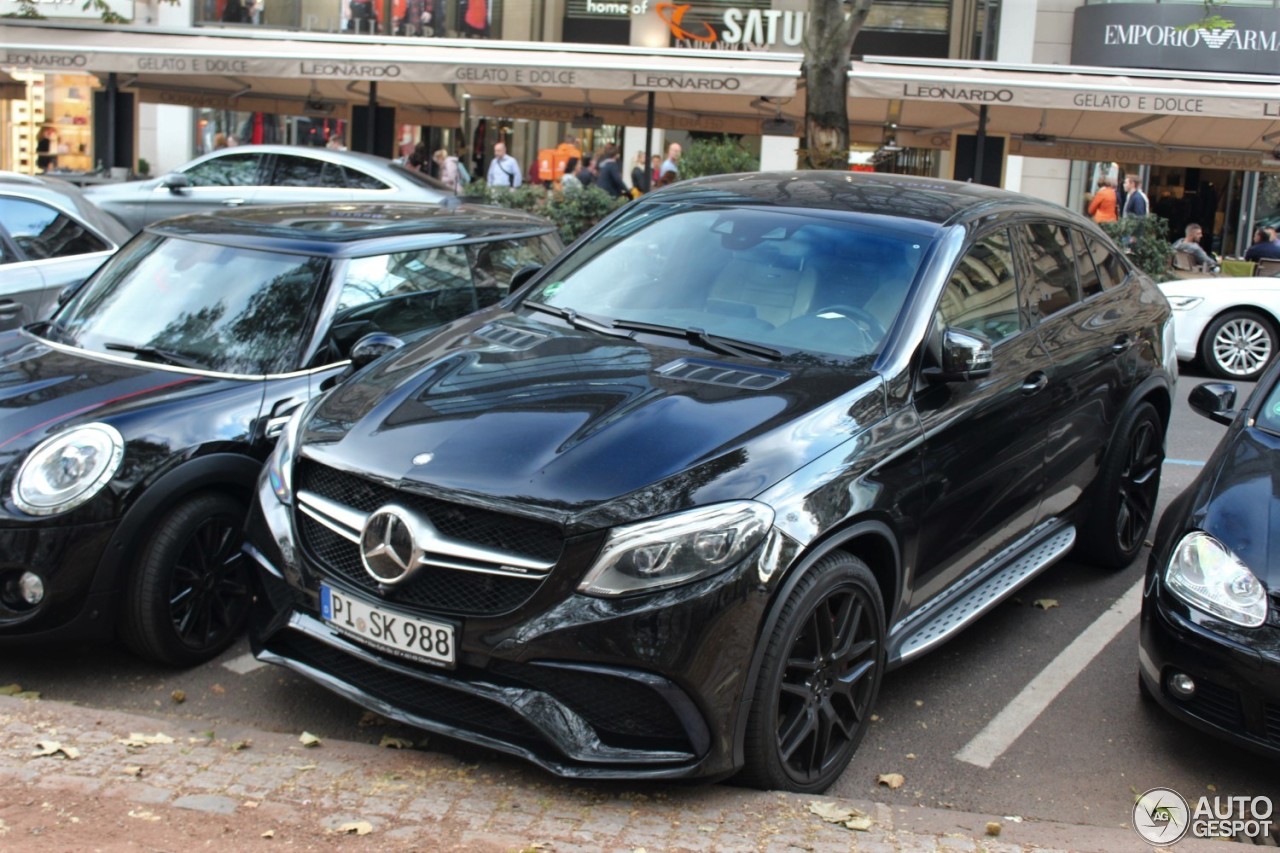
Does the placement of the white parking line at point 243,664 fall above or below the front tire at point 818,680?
below

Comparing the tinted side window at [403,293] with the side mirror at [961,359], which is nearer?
the side mirror at [961,359]

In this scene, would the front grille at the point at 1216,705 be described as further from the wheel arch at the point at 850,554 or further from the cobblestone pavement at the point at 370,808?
the wheel arch at the point at 850,554

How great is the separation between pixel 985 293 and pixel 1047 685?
151cm

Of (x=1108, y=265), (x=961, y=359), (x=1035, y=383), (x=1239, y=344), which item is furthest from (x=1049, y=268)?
(x=1239, y=344)

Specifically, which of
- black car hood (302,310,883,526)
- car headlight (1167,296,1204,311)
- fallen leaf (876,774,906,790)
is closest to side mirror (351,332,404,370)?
black car hood (302,310,883,526)

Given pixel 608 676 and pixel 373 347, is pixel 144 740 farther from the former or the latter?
pixel 373 347

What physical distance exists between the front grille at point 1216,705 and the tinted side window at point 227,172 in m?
13.0

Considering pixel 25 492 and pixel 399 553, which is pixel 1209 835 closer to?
pixel 399 553

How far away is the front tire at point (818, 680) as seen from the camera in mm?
3811

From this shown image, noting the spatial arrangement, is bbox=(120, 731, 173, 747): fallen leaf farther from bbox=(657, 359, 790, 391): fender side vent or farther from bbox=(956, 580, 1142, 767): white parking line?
bbox=(956, 580, 1142, 767): white parking line

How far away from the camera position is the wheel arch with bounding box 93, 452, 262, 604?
4660 millimetres

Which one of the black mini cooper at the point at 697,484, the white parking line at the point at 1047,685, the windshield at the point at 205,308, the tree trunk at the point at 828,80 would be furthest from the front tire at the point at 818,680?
the tree trunk at the point at 828,80

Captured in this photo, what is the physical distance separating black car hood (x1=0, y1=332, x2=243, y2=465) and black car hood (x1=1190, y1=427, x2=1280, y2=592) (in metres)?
3.62

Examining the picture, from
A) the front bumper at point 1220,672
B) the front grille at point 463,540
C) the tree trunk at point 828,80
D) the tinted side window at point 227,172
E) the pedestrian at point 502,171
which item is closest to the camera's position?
the front grille at point 463,540
